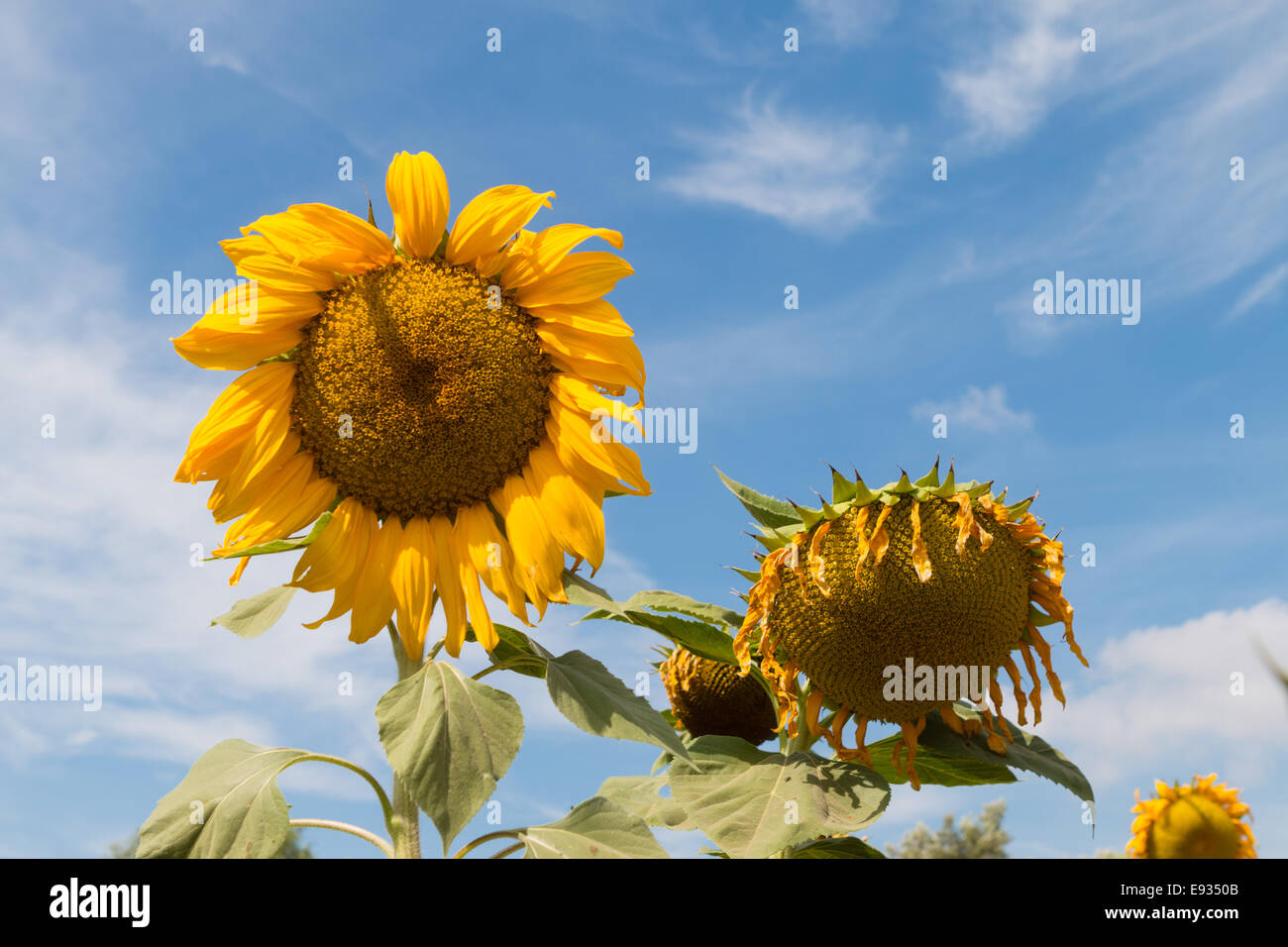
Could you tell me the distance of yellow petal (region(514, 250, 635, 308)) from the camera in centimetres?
332

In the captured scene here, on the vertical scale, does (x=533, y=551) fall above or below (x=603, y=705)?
above

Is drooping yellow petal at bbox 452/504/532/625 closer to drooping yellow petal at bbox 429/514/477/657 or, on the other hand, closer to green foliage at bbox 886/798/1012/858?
drooping yellow petal at bbox 429/514/477/657

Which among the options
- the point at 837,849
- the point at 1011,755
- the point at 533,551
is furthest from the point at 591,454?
the point at 1011,755

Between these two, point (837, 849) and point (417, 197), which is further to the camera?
point (837, 849)

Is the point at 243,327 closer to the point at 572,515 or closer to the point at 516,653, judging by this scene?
the point at 572,515

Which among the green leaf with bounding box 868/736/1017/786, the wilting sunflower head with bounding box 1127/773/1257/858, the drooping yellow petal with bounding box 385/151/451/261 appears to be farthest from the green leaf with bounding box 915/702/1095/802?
the drooping yellow petal with bounding box 385/151/451/261

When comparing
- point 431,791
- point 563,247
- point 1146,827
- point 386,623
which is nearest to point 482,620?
point 386,623

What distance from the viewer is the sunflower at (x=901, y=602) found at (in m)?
3.69

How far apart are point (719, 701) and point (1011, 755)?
1.27 metres

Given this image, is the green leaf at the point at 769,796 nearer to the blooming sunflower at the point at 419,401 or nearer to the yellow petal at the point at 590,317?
the blooming sunflower at the point at 419,401

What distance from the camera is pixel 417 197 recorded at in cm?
326

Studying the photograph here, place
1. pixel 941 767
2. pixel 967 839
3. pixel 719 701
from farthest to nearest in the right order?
pixel 967 839 → pixel 719 701 → pixel 941 767

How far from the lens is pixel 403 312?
3230 millimetres

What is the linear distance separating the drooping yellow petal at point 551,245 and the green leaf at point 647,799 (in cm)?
172
